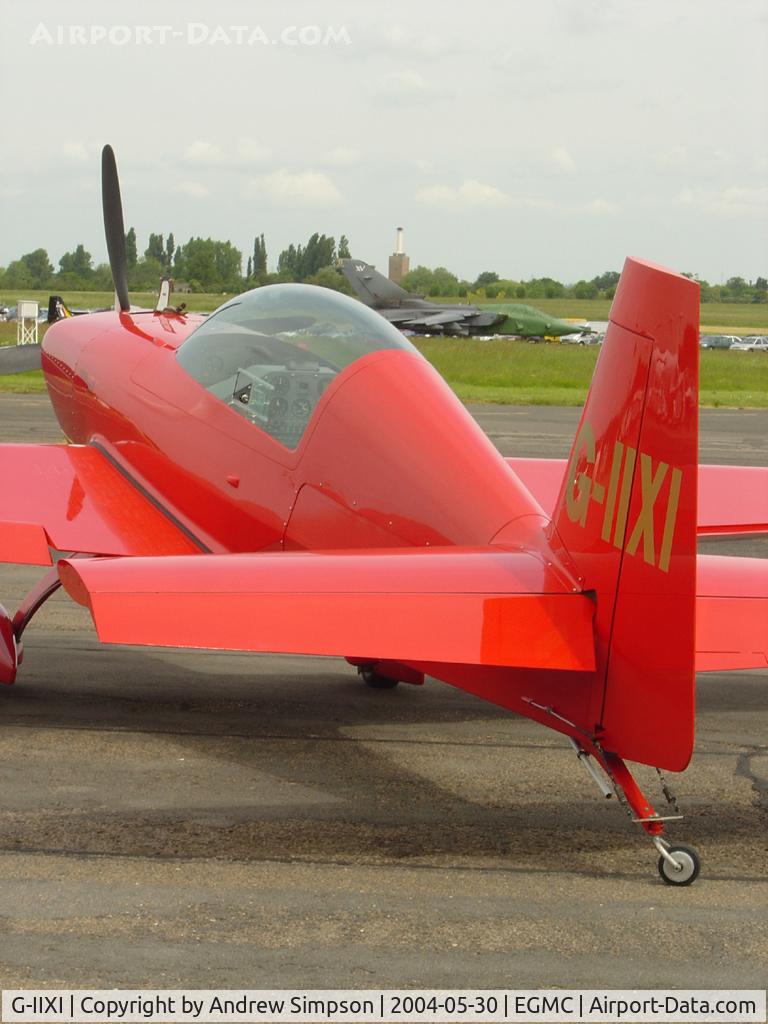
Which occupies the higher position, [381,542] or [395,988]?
[381,542]

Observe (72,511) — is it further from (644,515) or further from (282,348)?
(644,515)

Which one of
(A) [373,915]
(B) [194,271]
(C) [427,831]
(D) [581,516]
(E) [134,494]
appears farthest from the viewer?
(B) [194,271]

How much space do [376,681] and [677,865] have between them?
10.6ft

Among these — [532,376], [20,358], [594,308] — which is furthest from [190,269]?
[594,308]

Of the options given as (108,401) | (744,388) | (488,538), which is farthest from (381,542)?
(744,388)

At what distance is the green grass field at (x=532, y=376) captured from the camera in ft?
111

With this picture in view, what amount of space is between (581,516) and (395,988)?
72.1 inches

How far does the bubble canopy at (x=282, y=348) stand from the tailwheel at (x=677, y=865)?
112 inches

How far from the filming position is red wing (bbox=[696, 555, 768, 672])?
5.12 metres

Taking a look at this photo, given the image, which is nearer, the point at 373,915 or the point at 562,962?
the point at 562,962

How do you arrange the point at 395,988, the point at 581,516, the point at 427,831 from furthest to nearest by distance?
the point at 427,831 < the point at 581,516 < the point at 395,988

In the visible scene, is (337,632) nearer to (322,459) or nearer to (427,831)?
(427,831)

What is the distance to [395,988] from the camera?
4152 millimetres

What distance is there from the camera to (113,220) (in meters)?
11.8
